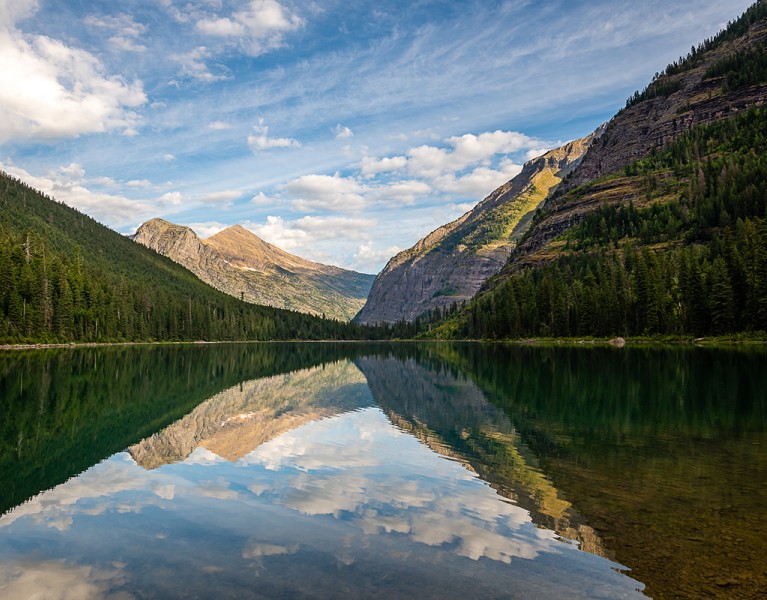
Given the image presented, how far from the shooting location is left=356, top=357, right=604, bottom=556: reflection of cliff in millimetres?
16359

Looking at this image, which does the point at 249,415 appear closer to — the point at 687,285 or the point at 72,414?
the point at 72,414

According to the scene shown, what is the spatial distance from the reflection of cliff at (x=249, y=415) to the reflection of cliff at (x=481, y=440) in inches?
204

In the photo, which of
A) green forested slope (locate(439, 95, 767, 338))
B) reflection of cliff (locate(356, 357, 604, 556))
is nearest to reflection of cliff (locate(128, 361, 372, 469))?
reflection of cliff (locate(356, 357, 604, 556))

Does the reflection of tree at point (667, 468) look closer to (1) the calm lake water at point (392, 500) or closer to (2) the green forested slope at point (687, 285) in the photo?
(1) the calm lake water at point (392, 500)

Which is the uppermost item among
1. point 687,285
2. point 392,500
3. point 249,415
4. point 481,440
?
point 687,285

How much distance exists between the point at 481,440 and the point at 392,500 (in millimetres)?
11868

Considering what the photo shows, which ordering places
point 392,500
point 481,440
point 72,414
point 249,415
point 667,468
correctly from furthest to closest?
point 249,415, point 72,414, point 481,440, point 667,468, point 392,500

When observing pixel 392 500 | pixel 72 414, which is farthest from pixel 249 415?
pixel 392 500

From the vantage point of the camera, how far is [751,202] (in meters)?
171

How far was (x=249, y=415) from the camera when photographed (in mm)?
41125

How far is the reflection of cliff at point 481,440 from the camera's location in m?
16.4

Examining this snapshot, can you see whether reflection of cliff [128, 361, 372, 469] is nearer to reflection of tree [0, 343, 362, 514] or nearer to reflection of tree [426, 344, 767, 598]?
reflection of tree [0, 343, 362, 514]

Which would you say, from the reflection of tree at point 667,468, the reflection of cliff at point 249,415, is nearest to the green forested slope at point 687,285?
the reflection of tree at point 667,468

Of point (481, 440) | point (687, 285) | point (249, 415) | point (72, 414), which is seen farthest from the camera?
point (687, 285)
